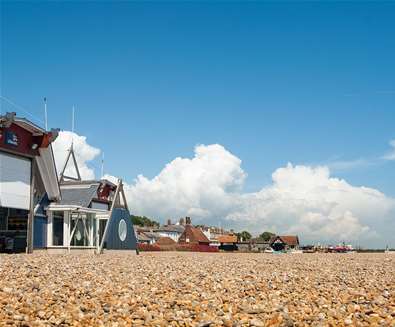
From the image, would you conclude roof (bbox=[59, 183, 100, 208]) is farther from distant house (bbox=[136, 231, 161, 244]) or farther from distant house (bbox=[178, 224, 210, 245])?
distant house (bbox=[178, 224, 210, 245])

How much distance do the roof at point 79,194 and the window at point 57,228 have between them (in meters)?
1.96

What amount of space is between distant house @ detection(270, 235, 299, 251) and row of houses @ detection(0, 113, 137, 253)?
66750 mm

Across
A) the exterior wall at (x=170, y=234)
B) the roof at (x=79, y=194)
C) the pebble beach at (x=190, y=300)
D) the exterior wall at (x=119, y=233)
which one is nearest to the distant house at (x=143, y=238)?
the exterior wall at (x=170, y=234)

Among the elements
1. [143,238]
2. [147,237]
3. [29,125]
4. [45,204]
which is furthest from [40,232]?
[147,237]

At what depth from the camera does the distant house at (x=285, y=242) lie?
326ft

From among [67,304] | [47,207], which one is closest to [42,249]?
[47,207]

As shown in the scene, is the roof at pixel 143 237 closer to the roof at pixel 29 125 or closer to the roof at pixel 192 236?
the roof at pixel 192 236

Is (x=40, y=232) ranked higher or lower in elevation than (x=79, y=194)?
lower

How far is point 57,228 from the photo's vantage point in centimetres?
3112

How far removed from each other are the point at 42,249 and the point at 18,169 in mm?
5190

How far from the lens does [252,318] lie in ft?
27.0

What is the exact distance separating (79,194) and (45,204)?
477cm

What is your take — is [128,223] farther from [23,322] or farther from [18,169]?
[23,322]

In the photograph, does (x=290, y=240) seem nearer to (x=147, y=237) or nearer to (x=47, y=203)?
(x=147, y=237)
